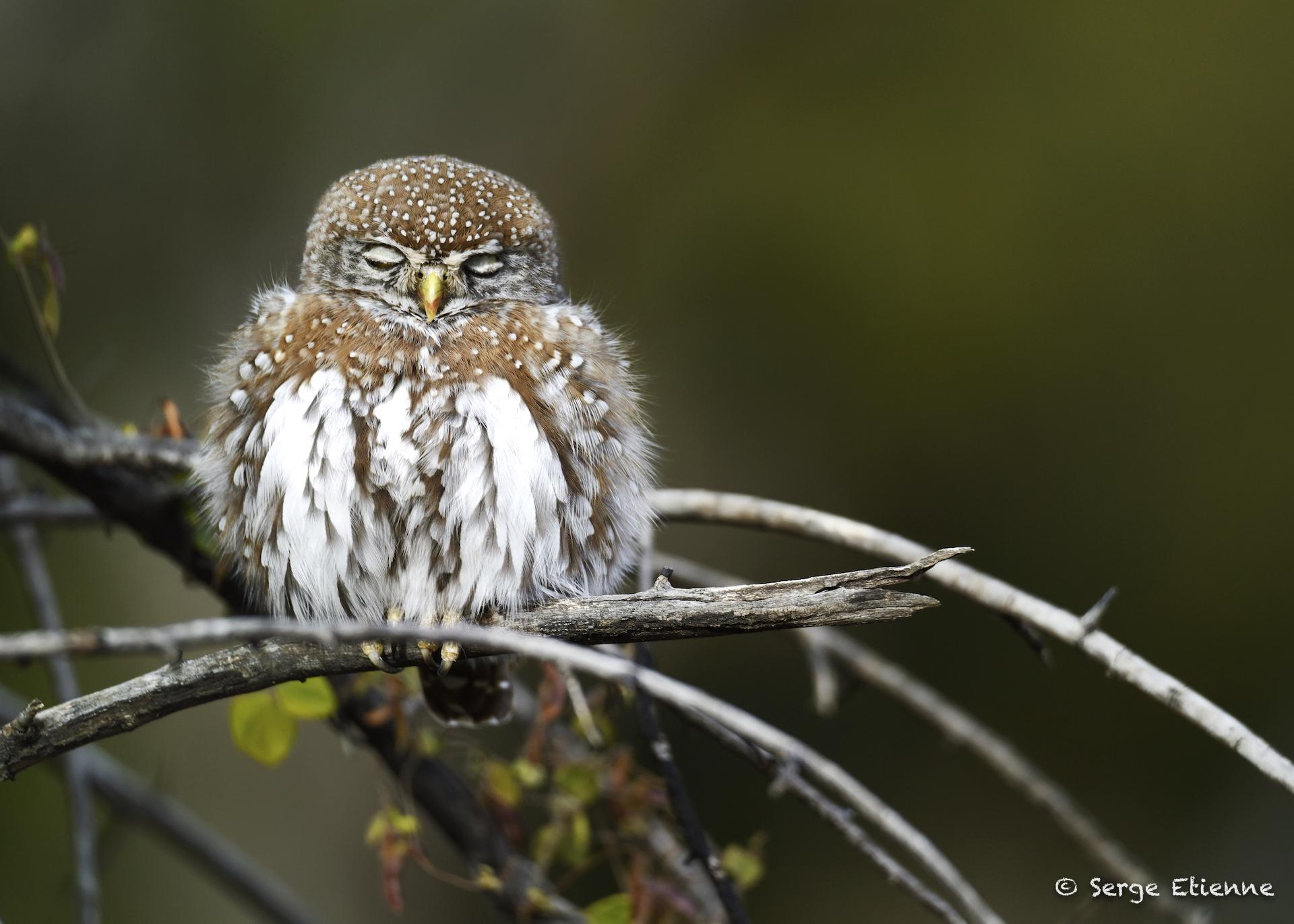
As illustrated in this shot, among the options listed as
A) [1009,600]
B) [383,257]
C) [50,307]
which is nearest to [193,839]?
[50,307]

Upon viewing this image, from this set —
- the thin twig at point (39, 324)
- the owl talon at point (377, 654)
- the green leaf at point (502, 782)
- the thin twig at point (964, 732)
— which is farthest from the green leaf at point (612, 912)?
the thin twig at point (39, 324)

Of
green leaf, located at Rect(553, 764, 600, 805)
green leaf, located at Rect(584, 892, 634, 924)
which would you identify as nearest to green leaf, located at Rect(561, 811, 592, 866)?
green leaf, located at Rect(553, 764, 600, 805)

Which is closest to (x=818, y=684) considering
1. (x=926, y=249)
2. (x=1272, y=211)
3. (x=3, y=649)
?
(x=926, y=249)

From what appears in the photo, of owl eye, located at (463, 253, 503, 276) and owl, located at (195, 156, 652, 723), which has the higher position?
owl eye, located at (463, 253, 503, 276)

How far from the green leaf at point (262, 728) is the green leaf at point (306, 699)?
0.04m

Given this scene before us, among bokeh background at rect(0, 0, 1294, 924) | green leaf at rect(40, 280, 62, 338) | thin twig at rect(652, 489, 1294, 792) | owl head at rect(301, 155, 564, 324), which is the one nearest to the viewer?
thin twig at rect(652, 489, 1294, 792)

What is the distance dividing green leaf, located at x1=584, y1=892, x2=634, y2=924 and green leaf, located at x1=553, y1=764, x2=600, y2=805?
0.28 m

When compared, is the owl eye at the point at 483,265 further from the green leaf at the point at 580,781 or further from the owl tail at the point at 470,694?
the green leaf at the point at 580,781

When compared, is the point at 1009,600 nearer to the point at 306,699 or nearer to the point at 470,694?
the point at 470,694

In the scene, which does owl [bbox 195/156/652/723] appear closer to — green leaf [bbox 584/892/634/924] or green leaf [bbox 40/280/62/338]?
green leaf [bbox 40/280/62/338]

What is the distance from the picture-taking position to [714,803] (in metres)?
4.66

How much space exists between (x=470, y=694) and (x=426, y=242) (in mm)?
1275

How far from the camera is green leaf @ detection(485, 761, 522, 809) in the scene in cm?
308

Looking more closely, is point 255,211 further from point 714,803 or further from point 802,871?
point 802,871
